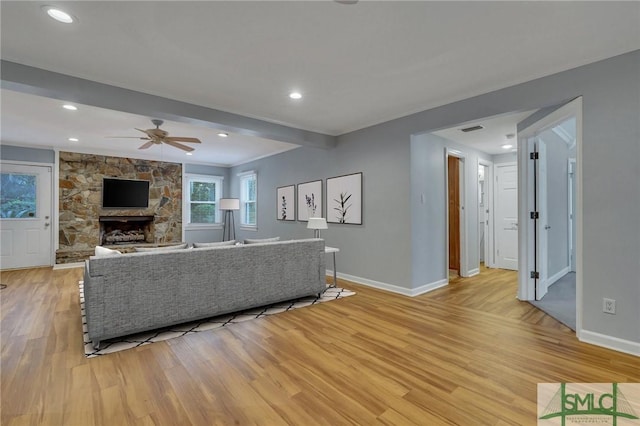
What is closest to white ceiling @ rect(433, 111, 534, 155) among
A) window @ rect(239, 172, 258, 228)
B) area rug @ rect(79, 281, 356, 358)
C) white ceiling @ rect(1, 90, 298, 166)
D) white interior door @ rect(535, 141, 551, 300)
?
white interior door @ rect(535, 141, 551, 300)

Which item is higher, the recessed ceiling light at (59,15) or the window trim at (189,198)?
the recessed ceiling light at (59,15)

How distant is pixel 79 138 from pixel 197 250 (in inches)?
170

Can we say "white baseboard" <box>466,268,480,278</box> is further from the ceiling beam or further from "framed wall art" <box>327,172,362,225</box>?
the ceiling beam

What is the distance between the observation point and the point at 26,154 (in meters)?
5.86

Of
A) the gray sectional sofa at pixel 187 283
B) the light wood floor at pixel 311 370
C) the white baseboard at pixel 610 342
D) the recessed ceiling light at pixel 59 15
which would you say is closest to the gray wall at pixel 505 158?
the light wood floor at pixel 311 370

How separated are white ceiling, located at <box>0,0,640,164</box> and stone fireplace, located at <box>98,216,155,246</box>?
145 inches

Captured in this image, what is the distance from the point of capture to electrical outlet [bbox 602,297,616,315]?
2.45 meters

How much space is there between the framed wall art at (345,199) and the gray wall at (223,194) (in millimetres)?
4247

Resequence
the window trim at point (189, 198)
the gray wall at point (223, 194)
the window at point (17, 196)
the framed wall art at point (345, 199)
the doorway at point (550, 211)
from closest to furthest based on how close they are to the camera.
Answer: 1. the doorway at point (550, 211)
2. the framed wall art at point (345, 199)
3. the window at point (17, 196)
4. the window trim at point (189, 198)
5. the gray wall at point (223, 194)

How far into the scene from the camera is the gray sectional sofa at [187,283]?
2.53 m

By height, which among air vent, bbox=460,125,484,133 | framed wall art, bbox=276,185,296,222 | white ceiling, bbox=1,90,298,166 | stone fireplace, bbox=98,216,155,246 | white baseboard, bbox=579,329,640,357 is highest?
white ceiling, bbox=1,90,298,166

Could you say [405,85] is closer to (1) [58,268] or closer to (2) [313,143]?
(2) [313,143]

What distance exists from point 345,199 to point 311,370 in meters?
3.19

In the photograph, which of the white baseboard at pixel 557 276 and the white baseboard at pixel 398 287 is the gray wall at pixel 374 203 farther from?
the white baseboard at pixel 557 276
